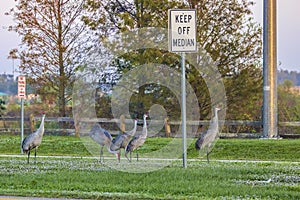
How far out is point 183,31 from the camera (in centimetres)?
1462

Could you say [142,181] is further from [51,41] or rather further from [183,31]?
[51,41]

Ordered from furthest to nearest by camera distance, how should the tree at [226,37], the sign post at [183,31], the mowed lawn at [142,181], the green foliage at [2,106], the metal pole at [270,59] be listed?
the green foliage at [2,106]
the tree at [226,37]
the metal pole at [270,59]
the sign post at [183,31]
the mowed lawn at [142,181]

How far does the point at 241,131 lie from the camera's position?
32.0m

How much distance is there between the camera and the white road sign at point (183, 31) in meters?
14.6

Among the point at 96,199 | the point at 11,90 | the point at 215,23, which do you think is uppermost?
the point at 215,23

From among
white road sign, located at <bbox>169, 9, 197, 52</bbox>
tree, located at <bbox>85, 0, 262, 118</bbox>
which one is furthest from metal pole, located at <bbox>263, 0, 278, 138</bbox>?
white road sign, located at <bbox>169, 9, 197, 52</bbox>

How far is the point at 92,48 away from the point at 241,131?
9.09 m

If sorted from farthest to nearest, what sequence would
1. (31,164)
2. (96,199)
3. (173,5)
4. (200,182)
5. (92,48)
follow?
1. (92,48)
2. (173,5)
3. (31,164)
4. (200,182)
5. (96,199)

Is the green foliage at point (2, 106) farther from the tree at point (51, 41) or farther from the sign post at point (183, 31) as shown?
the sign post at point (183, 31)

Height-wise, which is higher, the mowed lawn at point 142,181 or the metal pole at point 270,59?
the metal pole at point 270,59

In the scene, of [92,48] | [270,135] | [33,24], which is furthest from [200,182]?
[33,24]

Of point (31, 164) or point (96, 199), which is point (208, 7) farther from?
point (96, 199)

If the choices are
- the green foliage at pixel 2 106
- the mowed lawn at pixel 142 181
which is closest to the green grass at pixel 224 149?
the mowed lawn at pixel 142 181

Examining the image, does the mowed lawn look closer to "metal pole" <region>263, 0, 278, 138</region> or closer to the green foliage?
"metal pole" <region>263, 0, 278, 138</region>
